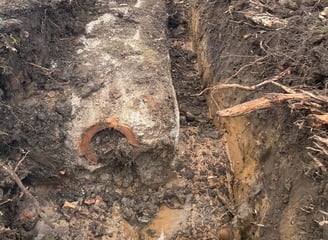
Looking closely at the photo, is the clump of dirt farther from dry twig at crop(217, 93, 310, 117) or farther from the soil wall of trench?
dry twig at crop(217, 93, 310, 117)

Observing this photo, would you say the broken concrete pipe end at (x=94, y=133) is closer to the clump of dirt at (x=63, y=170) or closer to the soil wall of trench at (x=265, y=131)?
the clump of dirt at (x=63, y=170)

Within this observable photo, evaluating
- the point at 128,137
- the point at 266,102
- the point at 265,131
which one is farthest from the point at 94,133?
the point at 266,102

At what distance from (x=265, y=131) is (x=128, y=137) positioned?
128 centimetres

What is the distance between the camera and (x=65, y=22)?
5117 millimetres

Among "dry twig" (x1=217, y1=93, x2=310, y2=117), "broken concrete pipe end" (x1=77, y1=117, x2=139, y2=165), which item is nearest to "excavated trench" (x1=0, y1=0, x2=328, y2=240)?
"broken concrete pipe end" (x1=77, y1=117, x2=139, y2=165)

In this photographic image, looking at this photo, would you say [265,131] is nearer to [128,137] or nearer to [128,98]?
[128,137]

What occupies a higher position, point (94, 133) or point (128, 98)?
point (128, 98)

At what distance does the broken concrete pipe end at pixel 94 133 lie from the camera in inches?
167

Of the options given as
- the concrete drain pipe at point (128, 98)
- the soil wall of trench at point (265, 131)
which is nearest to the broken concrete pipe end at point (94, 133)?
the concrete drain pipe at point (128, 98)

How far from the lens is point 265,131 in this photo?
12.1 feet

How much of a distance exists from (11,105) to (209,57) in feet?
7.43

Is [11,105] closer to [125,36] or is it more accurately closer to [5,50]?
[5,50]

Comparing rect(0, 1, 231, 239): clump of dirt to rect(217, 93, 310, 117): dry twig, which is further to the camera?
rect(0, 1, 231, 239): clump of dirt

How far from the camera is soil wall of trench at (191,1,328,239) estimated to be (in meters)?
2.94
